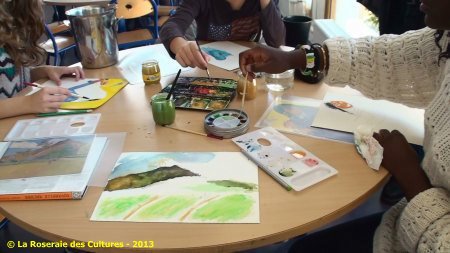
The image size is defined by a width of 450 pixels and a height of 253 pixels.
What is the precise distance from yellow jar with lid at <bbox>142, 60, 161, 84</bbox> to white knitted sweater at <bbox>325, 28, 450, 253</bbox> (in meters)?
0.56

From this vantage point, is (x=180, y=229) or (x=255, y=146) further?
(x=255, y=146)

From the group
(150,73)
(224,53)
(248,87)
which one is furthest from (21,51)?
(248,87)

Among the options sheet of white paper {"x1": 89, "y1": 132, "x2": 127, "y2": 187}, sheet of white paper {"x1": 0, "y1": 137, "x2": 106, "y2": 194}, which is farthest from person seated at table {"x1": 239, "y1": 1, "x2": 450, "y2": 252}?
sheet of white paper {"x1": 0, "y1": 137, "x2": 106, "y2": 194}

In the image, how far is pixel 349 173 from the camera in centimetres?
76

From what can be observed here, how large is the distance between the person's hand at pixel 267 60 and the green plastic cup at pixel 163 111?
28cm

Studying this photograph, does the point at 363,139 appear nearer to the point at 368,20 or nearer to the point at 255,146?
the point at 255,146

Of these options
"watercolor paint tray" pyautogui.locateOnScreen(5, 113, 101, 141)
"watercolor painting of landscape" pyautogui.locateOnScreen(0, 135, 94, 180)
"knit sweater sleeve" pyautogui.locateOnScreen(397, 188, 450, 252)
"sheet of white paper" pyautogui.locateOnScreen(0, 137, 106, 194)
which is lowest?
"knit sweater sleeve" pyautogui.locateOnScreen(397, 188, 450, 252)

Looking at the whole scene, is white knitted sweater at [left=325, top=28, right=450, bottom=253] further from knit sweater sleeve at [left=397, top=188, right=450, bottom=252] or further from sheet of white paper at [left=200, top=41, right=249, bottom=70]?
sheet of white paper at [left=200, top=41, right=249, bottom=70]

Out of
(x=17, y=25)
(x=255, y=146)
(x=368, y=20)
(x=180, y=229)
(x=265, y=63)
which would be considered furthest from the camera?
(x=368, y=20)

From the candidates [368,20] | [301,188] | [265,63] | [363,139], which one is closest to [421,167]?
[363,139]

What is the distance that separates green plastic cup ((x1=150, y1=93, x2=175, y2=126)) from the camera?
932mm

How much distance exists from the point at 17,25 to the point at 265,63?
0.94m

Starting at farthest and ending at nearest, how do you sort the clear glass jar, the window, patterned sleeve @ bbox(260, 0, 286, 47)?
1. the window
2. patterned sleeve @ bbox(260, 0, 286, 47)
3. the clear glass jar

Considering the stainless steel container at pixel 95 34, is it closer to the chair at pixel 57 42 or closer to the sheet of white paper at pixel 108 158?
the sheet of white paper at pixel 108 158
